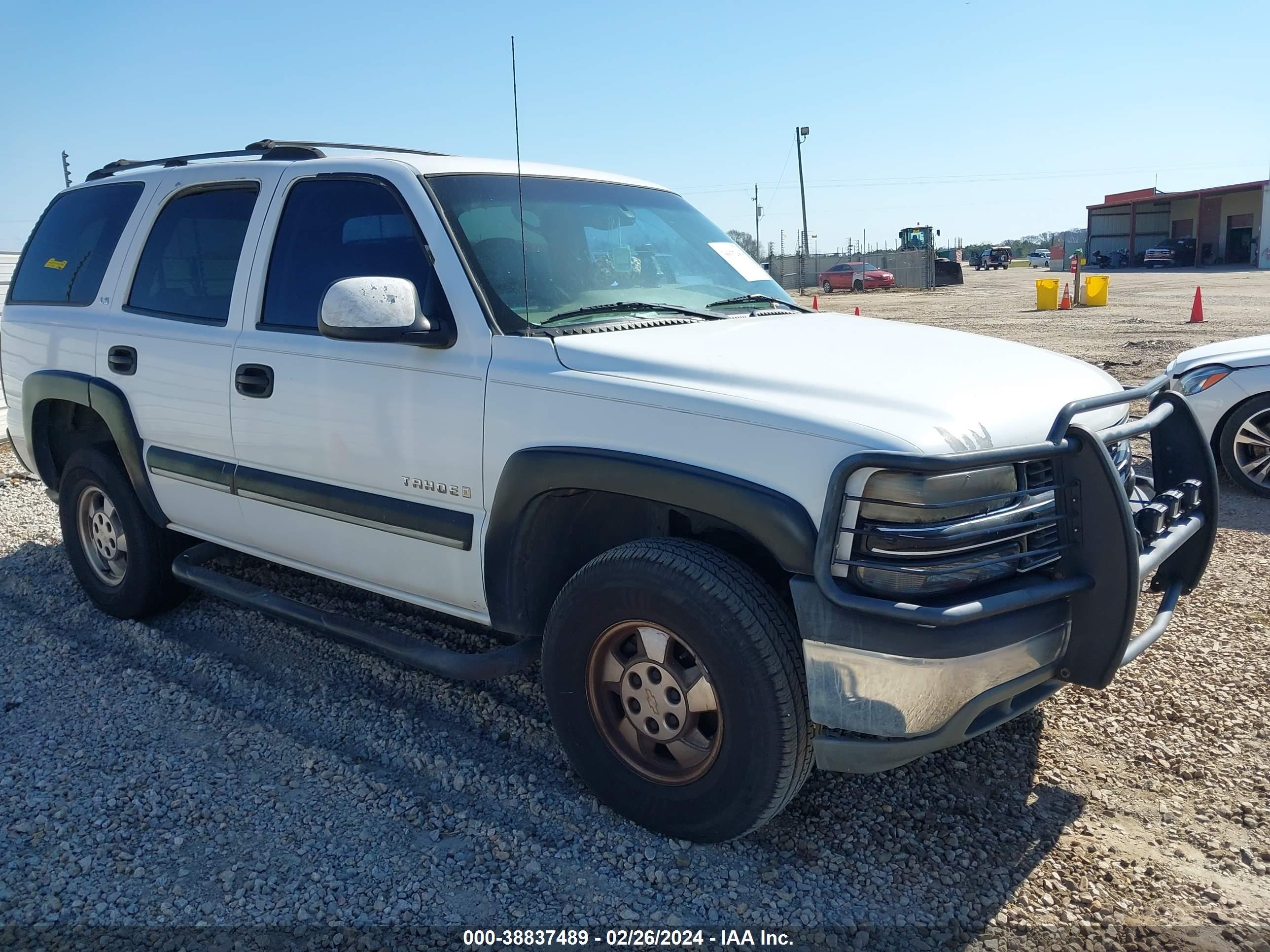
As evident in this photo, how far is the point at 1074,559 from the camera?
8.43 ft

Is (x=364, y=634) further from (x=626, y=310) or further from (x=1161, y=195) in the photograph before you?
(x=1161, y=195)

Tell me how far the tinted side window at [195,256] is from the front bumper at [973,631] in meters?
2.75

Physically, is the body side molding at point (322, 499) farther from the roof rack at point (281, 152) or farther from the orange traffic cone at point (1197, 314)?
the orange traffic cone at point (1197, 314)

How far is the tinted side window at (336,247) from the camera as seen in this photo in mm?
3377

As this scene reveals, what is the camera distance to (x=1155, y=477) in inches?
135

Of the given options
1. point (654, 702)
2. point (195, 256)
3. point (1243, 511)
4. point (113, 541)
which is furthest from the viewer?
point (1243, 511)

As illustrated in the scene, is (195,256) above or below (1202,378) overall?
above

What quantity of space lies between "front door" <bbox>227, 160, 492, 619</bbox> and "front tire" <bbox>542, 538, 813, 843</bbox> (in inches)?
19.6

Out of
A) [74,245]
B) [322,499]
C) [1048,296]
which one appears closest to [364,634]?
[322,499]

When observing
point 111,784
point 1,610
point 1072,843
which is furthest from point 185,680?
point 1072,843

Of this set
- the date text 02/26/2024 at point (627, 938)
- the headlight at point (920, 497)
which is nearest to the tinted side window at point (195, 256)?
the date text 02/26/2024 at point (627, 938)

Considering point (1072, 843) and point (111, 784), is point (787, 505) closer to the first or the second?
point (1072, 843)

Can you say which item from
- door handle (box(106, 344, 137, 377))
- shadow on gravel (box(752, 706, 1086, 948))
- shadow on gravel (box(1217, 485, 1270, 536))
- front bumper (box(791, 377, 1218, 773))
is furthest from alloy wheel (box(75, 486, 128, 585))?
shadow on gravel (box(1217, 485, 1270, 536))

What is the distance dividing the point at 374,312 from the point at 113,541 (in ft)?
8.36
